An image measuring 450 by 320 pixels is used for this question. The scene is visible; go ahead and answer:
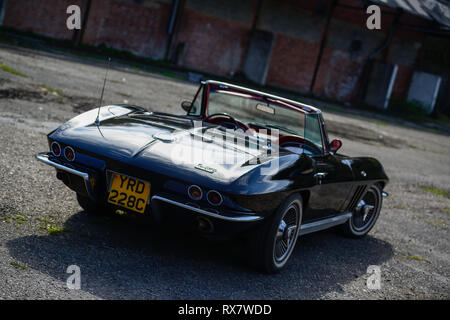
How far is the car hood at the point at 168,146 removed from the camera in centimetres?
402

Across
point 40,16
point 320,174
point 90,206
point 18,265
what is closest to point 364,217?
point 320,174

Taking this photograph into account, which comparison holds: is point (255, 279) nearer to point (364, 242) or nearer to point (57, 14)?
point (364, 242)

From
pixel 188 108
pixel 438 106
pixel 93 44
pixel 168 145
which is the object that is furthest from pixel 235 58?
pixel 168 145

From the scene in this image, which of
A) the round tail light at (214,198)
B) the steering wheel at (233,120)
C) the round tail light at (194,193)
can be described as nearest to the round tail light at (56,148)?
the round tail light at (194,193)

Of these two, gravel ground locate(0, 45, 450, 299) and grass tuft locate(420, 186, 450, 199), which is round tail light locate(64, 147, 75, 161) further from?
grass tuft locate(420, 186, 450, 199)

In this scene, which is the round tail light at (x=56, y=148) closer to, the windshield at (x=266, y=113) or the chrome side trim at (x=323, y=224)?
the windshield at (x=266, y=113)

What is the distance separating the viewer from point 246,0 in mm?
24547

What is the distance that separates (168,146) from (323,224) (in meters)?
1.73

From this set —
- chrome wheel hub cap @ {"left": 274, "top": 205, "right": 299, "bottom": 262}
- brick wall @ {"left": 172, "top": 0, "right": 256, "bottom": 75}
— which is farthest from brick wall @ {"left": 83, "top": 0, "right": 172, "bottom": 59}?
chrome wheel hub cap @ {"left": 274, "top": 205, "right": 299, "bottom": 262}

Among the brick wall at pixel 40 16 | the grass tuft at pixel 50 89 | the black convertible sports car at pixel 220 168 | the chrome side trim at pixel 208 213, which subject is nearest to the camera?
the chrome side trim at pixel 208 213

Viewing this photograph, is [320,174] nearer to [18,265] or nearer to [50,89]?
[18,265]

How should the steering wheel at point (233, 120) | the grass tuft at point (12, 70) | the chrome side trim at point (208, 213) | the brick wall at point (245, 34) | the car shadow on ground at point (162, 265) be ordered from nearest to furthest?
the car shadow on ground at point (162, 265) < the chrome side trim at point (208, 213) < the steering wheel at point (233, 120) < the grass tuft at point (12, 70) < the brick wall at point (245, 34)

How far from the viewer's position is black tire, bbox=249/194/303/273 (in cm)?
416

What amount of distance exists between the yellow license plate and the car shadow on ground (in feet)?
0.65
